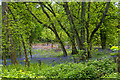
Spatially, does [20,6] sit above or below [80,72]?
above

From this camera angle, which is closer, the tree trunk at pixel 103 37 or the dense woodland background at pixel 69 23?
the dense woodland background at pixel 69 23

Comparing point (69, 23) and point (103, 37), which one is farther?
point (103, 37)

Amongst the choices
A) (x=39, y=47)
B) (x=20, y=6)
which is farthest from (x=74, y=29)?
(x=39, y=47)

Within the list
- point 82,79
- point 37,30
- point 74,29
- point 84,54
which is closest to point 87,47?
point 84,54

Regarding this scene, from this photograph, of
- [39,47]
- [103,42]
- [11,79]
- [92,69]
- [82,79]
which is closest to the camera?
[11,79]

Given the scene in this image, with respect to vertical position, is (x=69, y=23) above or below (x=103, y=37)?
above

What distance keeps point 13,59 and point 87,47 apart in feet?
9.79

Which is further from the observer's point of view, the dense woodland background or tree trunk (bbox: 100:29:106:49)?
tree trunk (bbox: 100:29:106:49)

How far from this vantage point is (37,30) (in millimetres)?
7422

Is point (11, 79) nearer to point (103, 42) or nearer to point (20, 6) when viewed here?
point (20, 6)

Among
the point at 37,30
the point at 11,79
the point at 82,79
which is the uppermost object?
the point at 37,30

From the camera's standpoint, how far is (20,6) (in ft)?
16.5

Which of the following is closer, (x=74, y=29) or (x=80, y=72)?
(x=80, y=72)

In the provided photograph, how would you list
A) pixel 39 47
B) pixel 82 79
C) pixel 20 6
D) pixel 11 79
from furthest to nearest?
pixel 39 47
pixel 20 6
pixel 82 79
pixel 11 79
